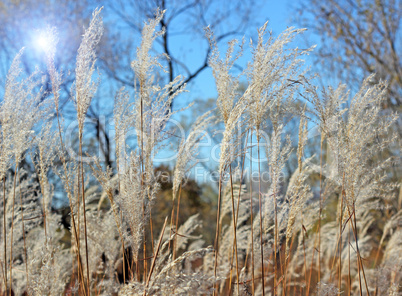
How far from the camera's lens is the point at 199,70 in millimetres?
9164

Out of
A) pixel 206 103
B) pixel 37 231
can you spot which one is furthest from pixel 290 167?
pixel 37 231

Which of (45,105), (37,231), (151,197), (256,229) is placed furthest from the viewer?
(37,231)

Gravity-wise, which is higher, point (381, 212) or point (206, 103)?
point (206, 103)

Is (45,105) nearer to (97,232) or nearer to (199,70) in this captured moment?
(97,232)

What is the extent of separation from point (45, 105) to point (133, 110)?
56cm

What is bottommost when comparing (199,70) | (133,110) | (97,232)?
(97,232)

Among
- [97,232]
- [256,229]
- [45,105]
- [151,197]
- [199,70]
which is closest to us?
[151,197]

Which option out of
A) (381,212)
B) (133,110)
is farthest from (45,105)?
→ (381,212)

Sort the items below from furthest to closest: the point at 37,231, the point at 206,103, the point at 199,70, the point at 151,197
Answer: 1. the point at 206,103
2. the point at 199,70
3. the point at 37,231
4. the point at 151,197

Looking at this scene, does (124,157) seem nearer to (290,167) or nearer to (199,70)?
(199,70)

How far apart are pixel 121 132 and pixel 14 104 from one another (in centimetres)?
65

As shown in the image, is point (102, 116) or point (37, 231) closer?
point (37, 231)

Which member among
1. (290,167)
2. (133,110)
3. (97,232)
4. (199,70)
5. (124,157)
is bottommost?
(97,232)

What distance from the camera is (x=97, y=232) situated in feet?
7.55
